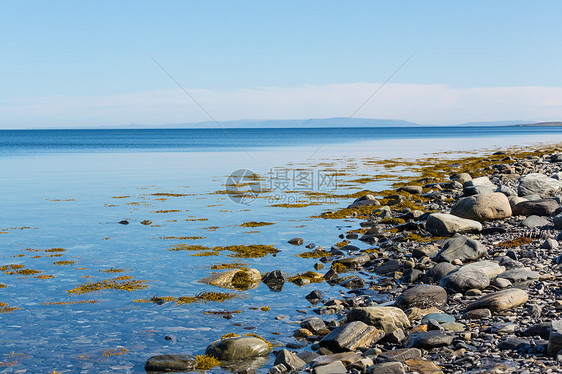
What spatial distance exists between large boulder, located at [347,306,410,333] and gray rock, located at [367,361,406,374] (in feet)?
6.20

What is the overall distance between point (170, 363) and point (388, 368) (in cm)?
377

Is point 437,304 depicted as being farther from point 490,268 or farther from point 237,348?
point 237,348

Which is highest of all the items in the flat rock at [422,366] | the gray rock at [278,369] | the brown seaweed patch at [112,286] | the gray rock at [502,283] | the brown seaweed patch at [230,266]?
the gray rock at [502,283]

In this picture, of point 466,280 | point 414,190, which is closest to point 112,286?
point 466,280

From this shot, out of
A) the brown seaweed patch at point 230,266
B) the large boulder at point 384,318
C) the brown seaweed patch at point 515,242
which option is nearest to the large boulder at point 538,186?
the brown seaweed patch at point 515,242

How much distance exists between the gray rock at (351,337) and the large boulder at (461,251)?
5553 millimetres

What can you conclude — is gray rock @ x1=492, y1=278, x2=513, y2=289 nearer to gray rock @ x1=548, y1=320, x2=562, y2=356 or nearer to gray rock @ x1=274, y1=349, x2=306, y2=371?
gray rock @ x1=548, y1=320, x2=562, y2=356

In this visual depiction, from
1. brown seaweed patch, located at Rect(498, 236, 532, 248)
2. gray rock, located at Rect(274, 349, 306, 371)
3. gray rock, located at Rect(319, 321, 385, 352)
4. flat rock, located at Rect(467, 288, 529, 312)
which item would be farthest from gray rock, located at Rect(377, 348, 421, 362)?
brown seaweed patch, located at Rect(498, 236, 532, 248)

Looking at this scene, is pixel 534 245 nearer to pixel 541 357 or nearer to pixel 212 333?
pixel 541 357

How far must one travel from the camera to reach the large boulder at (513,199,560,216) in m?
19.6

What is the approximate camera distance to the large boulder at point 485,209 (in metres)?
19.7

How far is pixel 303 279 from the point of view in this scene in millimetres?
14078

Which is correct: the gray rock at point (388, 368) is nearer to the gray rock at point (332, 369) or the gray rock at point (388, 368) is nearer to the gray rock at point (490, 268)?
the gray rock at point (332, 369)

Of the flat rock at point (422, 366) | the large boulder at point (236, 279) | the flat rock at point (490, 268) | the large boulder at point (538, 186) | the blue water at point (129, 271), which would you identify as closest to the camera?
the flat rock at point (422, 366)
